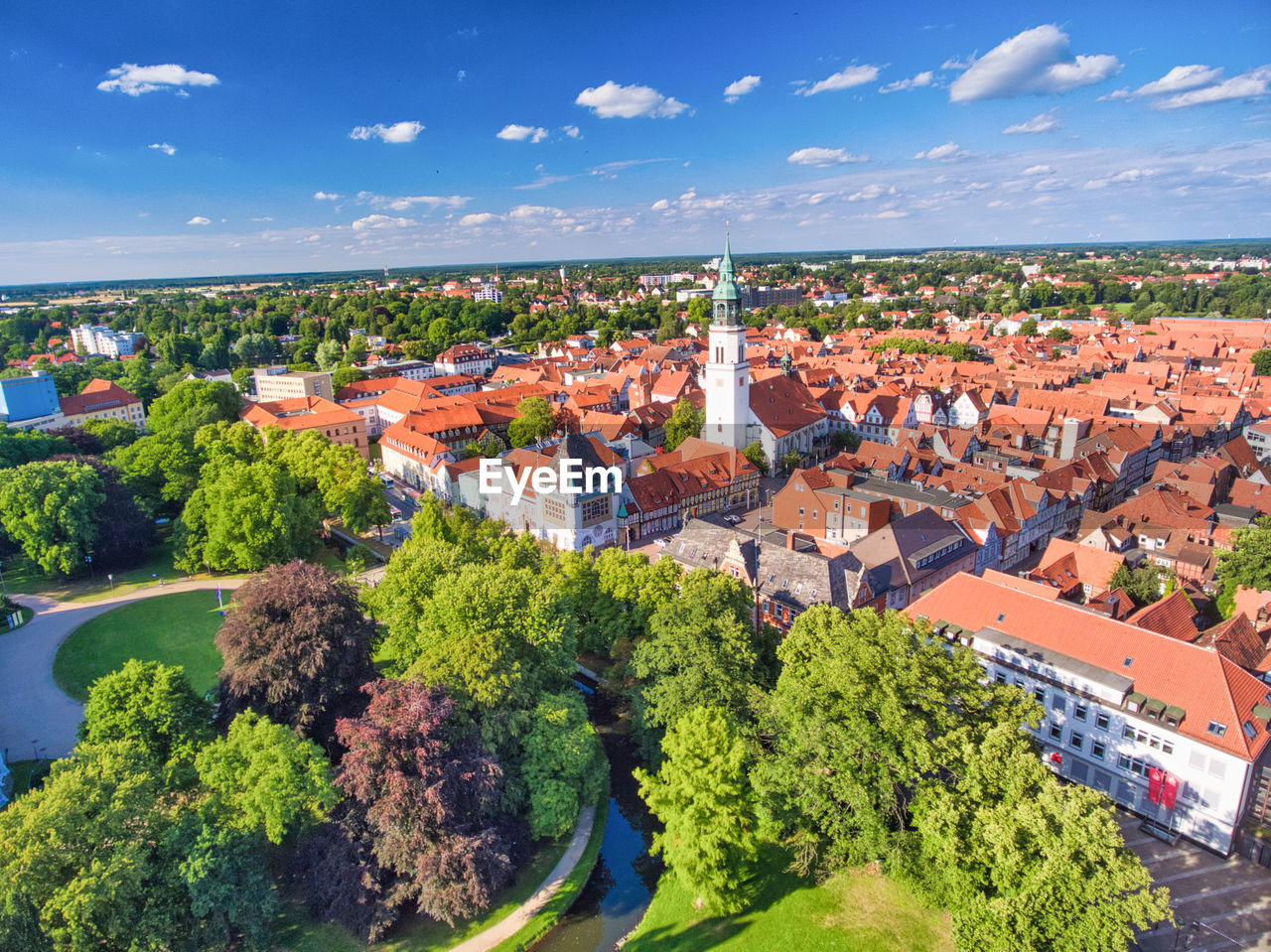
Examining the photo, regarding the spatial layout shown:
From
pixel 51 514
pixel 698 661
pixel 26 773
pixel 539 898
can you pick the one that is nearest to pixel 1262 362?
pixel 698 661

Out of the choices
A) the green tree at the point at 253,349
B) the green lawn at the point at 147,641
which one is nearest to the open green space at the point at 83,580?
the green lawn at the point at 147,641

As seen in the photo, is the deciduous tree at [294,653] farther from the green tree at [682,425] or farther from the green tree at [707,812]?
the green tree at [682,425]

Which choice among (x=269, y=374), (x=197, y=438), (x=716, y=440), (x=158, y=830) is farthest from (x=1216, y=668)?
(x=269, y=374)

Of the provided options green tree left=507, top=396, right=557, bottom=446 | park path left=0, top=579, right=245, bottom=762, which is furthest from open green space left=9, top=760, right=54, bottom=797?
green tree left=507, top=396, right=557, bottom=446

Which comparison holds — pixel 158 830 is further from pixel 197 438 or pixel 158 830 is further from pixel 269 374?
pixel 269 374

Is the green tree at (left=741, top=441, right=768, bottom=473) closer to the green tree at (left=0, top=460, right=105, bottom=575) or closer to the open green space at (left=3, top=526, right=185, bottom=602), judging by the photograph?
the open green space at (left=3, top=526, right=185, bottom=602)
